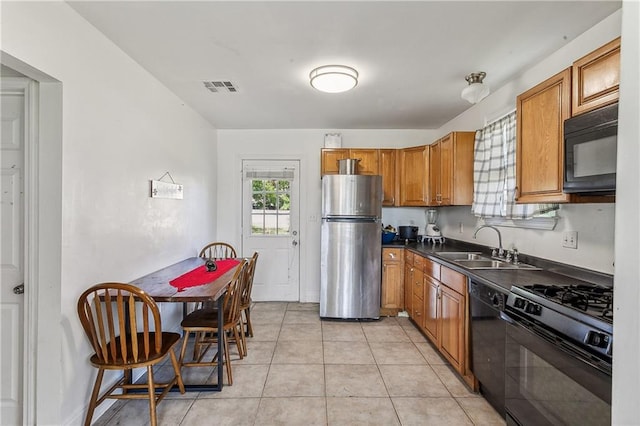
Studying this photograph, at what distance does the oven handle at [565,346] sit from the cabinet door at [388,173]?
8.26ft

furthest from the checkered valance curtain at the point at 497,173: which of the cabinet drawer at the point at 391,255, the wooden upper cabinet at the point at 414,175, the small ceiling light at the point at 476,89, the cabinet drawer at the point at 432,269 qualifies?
the cabinet drawer at the point at 391,255

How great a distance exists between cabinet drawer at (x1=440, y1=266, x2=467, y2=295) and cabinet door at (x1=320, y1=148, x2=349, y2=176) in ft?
6.61

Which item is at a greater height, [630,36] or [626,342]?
[630,36]

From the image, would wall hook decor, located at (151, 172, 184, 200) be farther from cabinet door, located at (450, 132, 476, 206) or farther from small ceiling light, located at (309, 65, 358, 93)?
cabinet door, located at (450, 132, 476, 206)

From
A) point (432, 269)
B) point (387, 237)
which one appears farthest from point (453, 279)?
point (387, 237)

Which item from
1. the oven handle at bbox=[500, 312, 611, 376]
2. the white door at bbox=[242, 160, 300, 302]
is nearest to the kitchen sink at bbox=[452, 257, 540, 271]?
the oven handle at bbox=[500, 312, 611, 376]

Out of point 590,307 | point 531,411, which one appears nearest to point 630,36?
point 590,307

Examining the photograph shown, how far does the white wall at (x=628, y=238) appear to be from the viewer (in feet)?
2.11

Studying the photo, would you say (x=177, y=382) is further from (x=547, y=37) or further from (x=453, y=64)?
(x=547, y=37)

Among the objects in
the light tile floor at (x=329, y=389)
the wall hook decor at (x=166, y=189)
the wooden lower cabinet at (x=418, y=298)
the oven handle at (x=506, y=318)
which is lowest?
the light tile floor at (x=329, y=389)

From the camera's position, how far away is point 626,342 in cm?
66

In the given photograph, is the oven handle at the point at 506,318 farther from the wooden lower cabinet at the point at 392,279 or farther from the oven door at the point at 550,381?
the wooden lower cabinet at the point at 392,279

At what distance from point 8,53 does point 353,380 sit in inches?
113

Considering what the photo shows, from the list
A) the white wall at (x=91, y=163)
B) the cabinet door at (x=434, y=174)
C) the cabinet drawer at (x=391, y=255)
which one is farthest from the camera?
the cabinet drawer at (x=391, y=255)
